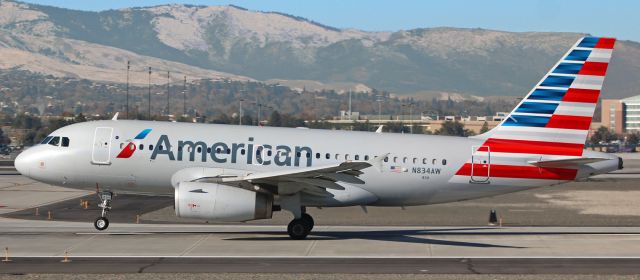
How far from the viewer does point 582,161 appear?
37281mm

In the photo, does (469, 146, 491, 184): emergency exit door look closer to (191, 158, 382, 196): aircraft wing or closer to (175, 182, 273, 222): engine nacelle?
(191, 158, 382, 196): aircraft wing

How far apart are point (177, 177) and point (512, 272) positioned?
13414 mm

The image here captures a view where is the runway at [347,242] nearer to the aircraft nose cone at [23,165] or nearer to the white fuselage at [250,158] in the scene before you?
the white fuselage at [250,158]

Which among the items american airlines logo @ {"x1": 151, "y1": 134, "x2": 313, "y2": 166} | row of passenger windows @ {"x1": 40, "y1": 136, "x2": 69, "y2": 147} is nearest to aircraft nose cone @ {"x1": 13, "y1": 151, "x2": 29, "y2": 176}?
row of passenger windows @ {"x1": 40, "y1": 136, "x2": 69, "y2": 147}

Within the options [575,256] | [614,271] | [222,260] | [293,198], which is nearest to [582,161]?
[575,256]

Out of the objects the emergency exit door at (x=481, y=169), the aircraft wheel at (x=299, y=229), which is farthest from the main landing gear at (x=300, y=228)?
the emergency exit door at (x=481, y=169)

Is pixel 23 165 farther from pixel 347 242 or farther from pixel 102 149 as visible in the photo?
pixel 347 242

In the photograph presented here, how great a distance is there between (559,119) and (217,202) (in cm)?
1317

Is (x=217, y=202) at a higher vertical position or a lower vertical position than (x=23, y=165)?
lower

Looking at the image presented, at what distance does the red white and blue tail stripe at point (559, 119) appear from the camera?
3831cm

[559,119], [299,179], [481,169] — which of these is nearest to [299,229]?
[299,179]

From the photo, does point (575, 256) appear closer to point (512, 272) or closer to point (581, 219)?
point (512, 272)

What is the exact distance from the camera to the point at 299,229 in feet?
124

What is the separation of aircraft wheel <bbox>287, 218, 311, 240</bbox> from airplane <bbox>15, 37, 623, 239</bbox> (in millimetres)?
37
